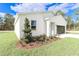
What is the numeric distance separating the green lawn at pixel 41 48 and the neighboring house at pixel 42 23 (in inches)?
4.3

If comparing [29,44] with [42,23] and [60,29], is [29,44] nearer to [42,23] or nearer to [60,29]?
[42,23]

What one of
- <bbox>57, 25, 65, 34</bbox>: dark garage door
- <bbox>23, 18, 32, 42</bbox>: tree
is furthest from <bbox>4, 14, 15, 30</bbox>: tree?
<bbox>57, 25, 65, 34</bbox>: dark garage door

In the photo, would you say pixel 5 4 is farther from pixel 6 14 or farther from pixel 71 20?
pixel 71 20

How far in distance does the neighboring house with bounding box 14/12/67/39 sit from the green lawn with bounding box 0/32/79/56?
0.11 m

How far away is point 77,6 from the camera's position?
421cm

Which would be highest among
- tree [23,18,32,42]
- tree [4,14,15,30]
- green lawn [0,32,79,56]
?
tree [4,14,15,30]

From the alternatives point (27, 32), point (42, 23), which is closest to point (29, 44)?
point (27, 32)

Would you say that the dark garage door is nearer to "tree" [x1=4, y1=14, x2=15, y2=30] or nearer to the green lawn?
the green lawn

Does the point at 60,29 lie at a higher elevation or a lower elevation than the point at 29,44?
higher

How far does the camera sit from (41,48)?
4.25m

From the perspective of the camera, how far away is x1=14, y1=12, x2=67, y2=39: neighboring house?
166 inches

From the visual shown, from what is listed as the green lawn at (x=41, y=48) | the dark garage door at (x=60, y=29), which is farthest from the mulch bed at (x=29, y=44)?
the dark garage door at (x=60, y=29)

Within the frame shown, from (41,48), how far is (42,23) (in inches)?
10.9

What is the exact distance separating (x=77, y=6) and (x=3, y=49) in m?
0.94
